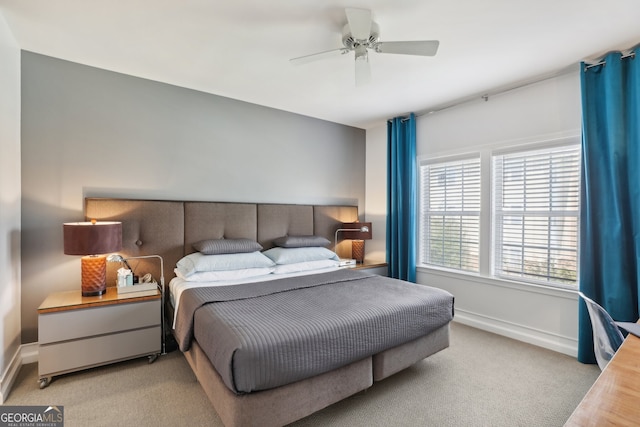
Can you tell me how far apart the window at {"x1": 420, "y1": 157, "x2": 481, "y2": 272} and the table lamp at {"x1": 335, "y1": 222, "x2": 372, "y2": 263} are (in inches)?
30.9

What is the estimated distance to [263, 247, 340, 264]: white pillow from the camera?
3.27 m

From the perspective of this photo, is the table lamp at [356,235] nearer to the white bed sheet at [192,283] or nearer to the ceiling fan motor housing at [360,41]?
the white bed sheet at [192,283]

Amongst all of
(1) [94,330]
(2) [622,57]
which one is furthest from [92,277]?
(2) [622,57]

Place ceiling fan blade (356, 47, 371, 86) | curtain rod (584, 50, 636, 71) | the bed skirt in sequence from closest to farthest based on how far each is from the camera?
the bed skirt < ceiling fan blade (356, 47, 371, 86) < curtain rod (584, 50, 636, 71)

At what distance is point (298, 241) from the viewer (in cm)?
356

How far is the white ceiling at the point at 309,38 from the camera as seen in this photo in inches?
77.0

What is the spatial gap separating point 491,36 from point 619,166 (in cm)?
149

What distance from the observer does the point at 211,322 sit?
1848 mm

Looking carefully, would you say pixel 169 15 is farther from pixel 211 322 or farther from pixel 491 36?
pixel 491 36

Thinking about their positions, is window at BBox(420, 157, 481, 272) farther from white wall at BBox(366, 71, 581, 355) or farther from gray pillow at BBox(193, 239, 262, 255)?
gray pillow at BBox(193, 239, 262, 255)

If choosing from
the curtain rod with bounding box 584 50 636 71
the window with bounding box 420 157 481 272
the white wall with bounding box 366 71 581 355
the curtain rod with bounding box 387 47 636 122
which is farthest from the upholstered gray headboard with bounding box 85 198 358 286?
the curtain rod with bounding box 584 50 636 71

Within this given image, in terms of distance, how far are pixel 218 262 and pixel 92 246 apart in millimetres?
978

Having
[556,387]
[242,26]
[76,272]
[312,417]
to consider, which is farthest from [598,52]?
[76,272]

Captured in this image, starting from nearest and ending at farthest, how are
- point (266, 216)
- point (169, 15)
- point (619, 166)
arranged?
point (169, 15) → point (619, 166) → point (266, 216)
